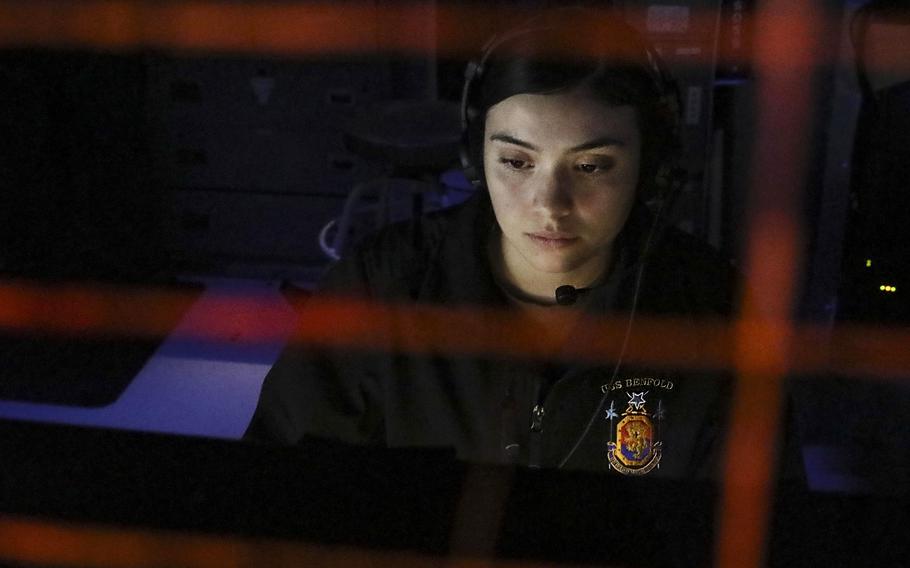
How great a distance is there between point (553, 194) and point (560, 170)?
20 millimetres

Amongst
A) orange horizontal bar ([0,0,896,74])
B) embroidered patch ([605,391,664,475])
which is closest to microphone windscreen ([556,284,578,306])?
embroidered patch ([605,391,664,475])

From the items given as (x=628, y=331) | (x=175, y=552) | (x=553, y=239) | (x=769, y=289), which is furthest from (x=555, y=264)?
(x=175, y=552)

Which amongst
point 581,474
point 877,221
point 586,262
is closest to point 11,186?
point 586,262

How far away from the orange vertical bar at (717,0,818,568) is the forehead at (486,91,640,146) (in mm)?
128

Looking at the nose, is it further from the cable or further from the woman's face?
the cable

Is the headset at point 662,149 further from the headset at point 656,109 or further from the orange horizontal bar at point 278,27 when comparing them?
the orange horizontal bar at point 278,27

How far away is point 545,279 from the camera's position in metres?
0.86

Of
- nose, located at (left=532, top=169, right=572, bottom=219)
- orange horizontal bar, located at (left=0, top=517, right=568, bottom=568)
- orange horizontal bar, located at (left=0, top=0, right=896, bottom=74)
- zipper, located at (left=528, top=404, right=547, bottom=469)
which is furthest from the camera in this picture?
orange horizontal bar, located at (left=0, top=0, right=896, bottom=74)

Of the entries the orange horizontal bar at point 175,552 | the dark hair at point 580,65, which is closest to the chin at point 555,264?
the dark hair at point 580,65

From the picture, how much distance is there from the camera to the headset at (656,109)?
0.77 metres

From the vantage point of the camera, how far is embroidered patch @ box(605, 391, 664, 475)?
A: 0.83 metres

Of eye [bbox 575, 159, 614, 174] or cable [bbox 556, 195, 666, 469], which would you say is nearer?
eye [bbox 575, 159, 614, 174]

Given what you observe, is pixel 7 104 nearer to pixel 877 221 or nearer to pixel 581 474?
pixel 877 221

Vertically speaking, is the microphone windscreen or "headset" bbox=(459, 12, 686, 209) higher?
"headset" bbox=(459, 12, 686, 209)
